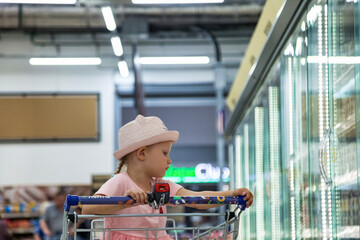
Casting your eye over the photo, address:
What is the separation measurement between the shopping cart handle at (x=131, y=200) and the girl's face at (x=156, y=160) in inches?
13.7

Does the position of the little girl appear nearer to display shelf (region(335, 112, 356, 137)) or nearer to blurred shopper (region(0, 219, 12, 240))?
display shelf (region(335, 112, 356, 137))

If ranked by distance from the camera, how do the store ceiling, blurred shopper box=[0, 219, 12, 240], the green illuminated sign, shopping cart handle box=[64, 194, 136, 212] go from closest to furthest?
shopping cart handle box=[64, 194, 136, 212], blurred shopper box=[0, 219, 12, 240], the store ceiling, the green illuminated sign

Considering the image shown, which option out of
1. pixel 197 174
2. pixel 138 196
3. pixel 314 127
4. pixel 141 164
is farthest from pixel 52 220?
pixel 138 196

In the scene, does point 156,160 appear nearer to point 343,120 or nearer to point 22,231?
point 343,120

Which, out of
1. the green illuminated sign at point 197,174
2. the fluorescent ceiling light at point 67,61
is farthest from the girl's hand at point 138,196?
the green illuminated sign at point 197,174

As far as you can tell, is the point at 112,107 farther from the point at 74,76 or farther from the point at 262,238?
the point at 262,238

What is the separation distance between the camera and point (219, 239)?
2.53m

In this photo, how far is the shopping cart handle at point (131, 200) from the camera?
2428mm

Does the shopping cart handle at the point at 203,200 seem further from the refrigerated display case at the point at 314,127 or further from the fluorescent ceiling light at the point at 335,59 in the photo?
the fluorescent ceiling light at the point at 335,59

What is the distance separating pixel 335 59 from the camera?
2.83 m

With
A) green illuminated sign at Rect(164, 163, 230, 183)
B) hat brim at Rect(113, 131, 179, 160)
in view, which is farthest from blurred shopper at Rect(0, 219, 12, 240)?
green illuminated sign at Rect(164, 163, 230, 183)

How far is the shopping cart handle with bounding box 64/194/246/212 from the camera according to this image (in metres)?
2.43

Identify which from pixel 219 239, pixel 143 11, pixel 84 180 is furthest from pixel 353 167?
pixel 84 180

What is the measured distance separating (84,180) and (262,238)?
12015 millimetres
